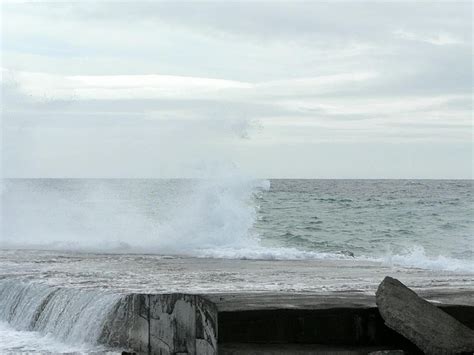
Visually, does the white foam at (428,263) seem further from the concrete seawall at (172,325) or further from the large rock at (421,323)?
the large rock at (421,323)

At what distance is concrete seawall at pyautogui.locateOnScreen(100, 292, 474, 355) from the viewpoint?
759 centimetres

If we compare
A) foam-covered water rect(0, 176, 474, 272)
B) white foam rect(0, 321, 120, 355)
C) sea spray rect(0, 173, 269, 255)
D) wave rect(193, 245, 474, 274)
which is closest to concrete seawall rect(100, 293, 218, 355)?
white foam rect(0, 321, 120, 355)

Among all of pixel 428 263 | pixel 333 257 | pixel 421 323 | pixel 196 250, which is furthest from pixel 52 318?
pixel 196 250

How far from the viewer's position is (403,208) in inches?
1766

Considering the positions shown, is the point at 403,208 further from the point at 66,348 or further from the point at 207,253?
the point at 66,348

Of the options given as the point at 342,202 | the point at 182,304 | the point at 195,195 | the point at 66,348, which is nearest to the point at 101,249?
the point at 195,195

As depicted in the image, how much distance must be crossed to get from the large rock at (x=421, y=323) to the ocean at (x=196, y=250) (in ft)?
12.5

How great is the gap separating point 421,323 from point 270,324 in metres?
1.37

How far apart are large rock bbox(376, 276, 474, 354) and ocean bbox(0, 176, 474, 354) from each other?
12.5ft

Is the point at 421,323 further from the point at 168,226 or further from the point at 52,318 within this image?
the point at 168,226

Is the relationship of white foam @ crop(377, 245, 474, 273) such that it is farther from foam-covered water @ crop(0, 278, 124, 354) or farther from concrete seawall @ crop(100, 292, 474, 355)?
concrete seawall @ crop(100, 292, 474, 355)

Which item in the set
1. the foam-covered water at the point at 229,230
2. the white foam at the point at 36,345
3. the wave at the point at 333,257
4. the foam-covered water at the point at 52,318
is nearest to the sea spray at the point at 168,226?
the foam-covered water at the point at 229,230

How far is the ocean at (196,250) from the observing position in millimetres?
11680

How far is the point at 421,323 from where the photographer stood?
7.24 meters
